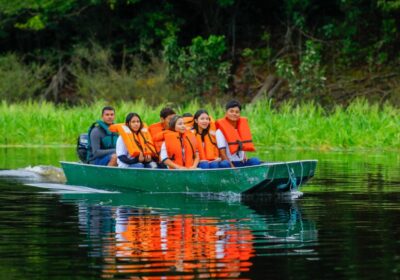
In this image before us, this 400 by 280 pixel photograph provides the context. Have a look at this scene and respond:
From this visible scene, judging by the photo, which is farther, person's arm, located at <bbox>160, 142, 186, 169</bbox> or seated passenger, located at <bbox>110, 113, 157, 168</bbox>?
seated passenger, located at <bbox>110, 113, 157, 168</bbox>

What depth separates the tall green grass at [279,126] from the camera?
88.5 ft

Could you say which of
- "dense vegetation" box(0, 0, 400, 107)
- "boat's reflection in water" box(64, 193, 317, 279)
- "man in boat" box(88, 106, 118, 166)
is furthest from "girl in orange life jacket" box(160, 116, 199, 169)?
"dense vegetation" box(0, 0, 400, 107)

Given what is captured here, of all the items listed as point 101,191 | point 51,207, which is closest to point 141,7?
point 101,191

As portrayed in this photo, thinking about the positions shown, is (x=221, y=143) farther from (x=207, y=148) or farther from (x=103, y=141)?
(x=103, y=141)

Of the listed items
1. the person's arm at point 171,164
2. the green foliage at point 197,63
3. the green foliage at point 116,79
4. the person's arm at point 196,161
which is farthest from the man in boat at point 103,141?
the green foliage at point 197,63

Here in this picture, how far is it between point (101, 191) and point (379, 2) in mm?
19068

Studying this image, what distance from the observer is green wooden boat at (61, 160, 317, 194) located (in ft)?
50.6

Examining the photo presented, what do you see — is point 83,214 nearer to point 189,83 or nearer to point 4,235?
point 4,235

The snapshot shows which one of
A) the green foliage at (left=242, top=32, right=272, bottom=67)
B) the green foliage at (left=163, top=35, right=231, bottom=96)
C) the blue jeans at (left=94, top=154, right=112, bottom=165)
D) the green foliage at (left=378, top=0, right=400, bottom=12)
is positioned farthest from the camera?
the green foliage at (left=242, top=32, right=272, bottom=67)

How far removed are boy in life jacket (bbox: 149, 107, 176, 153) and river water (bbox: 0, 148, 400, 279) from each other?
1030 mm

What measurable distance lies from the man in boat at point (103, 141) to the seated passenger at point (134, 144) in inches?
26.6

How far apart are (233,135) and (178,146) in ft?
2.55

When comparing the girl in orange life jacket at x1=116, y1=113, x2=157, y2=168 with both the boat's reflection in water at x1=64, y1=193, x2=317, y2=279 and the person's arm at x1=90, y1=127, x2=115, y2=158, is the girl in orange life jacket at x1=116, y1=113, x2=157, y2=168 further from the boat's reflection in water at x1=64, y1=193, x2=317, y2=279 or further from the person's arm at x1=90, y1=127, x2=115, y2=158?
the boat's reflection in water at x1=64, y1=193, x2=317, y2=279

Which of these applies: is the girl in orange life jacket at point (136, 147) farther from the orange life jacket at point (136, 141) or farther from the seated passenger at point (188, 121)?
the seated passenger at point (188, 121)
